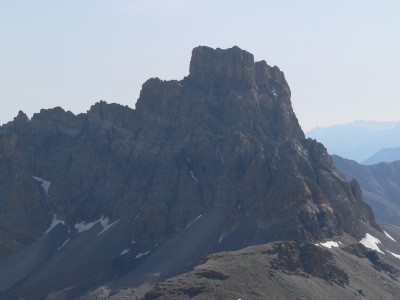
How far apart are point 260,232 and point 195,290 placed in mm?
57036

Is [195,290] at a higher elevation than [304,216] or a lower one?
lower

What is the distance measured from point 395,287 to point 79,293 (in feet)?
238

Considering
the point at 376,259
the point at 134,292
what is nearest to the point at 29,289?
the point at 134,292

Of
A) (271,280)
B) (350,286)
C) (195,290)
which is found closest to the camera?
(195,290)

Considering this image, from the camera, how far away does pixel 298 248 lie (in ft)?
563

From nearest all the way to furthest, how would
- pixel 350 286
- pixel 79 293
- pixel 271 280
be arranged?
pixel 271 280
pixel 350 286
pixel 79 293

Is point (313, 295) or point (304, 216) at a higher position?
point (304, 216)

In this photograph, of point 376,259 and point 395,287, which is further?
point 376,259

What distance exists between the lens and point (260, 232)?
198 m

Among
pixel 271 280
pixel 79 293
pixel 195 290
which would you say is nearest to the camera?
pixel 195 290

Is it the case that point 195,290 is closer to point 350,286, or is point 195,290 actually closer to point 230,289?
point 230,289

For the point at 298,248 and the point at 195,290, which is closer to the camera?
the point at 195,290

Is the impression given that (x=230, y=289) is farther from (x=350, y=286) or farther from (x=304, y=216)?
(x=304, y=216)

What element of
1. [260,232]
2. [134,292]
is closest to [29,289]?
[134,292]
